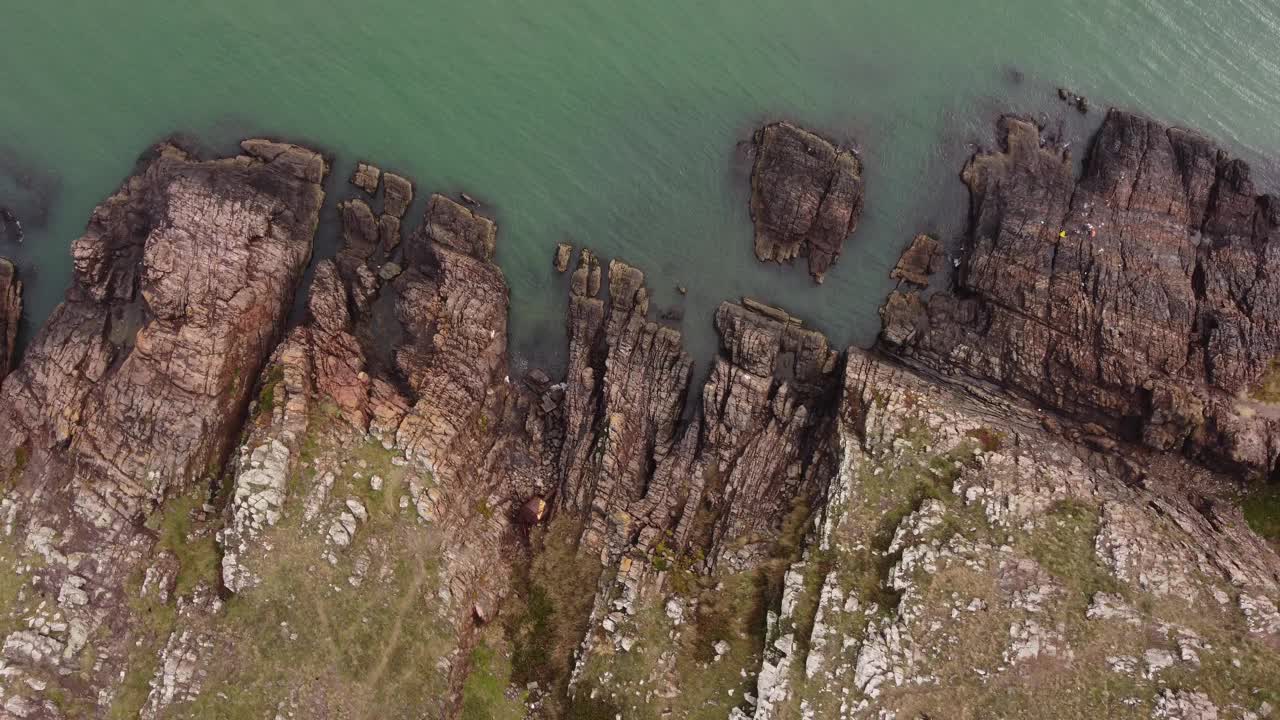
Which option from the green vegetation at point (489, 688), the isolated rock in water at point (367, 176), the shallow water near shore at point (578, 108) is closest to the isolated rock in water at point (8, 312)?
the shallow water near shore at point (578, 108)

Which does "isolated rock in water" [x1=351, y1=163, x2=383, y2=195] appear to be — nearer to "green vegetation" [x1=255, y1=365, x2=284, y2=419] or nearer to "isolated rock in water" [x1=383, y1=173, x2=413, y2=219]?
"isolated rock in water" [x1=383, y1=173, x2=413, y2=219]

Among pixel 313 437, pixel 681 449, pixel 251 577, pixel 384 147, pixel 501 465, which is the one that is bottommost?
pixel 251 577

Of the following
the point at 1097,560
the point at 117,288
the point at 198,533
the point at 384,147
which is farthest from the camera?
the point at 384,147

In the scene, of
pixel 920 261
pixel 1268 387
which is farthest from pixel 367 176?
pixel 1268 387

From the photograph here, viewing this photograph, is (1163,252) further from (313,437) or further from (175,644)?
(175,644)

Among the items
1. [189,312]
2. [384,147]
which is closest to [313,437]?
[189,312]

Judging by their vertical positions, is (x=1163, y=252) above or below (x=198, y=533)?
above

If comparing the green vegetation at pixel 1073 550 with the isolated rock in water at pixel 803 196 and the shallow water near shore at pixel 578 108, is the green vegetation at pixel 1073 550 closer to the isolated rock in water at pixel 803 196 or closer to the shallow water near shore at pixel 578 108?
the shallow water near shore at pixel 578 108

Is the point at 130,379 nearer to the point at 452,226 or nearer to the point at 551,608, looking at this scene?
the point at 452,226
